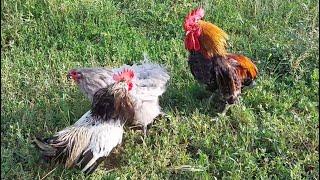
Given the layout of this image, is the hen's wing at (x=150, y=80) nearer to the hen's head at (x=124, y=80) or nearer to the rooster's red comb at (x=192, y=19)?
the hen's head at (x=124, y=80)

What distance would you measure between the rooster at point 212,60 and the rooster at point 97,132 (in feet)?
2.11

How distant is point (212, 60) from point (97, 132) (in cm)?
119

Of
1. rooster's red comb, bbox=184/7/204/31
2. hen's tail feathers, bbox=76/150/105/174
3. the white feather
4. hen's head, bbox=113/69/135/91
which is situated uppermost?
rooster's red comb, bbox=184/7/204/31

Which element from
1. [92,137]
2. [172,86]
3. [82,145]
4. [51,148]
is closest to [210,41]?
[172,86]

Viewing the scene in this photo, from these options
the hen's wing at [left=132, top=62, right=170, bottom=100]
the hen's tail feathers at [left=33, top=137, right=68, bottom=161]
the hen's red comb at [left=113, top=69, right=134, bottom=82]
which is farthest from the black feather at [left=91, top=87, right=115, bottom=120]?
the hen's tail feathers at [left=33, top=137, right=68, bottom=161]

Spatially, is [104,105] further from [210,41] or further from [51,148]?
[210,41]

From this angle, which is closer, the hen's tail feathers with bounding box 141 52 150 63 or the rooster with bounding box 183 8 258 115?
the rooster with bounding box 183 8 258 115

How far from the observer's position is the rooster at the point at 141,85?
484 centimetres

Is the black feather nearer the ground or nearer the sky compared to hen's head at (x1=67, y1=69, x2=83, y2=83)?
nearer the ground

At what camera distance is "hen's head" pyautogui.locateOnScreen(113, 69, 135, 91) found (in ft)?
15.2

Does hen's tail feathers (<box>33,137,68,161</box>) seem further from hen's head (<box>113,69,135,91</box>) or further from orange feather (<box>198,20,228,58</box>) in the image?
orange feather (<box>198,20,228,58</box>)

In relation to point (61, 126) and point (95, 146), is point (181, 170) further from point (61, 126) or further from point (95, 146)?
point (61, 126)

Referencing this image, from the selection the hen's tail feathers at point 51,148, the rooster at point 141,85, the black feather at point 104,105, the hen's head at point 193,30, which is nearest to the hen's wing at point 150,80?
the rooster at point 141,85

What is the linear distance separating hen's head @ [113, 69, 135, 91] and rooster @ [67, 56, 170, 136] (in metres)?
0.07
